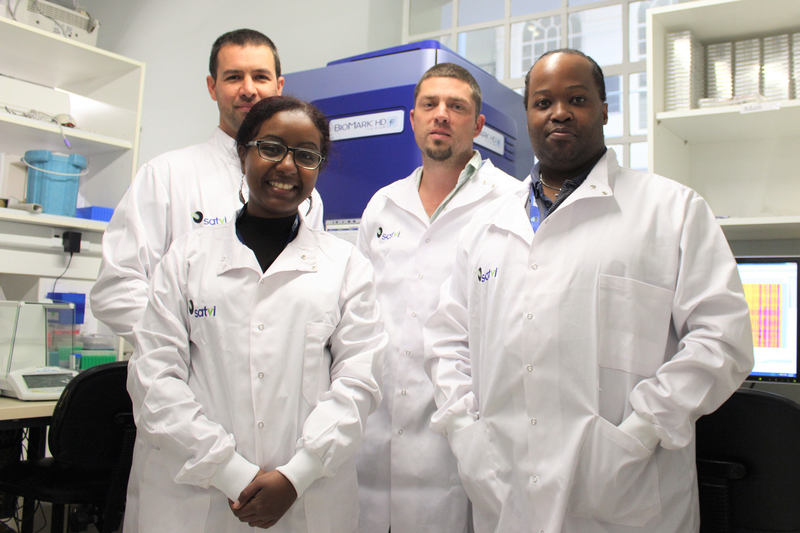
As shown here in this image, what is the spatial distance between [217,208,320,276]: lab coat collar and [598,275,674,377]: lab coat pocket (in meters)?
0.58

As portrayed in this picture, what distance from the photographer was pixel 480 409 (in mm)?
1233

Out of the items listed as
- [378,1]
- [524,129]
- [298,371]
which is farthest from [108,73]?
[298,371]

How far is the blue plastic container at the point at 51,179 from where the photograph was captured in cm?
278

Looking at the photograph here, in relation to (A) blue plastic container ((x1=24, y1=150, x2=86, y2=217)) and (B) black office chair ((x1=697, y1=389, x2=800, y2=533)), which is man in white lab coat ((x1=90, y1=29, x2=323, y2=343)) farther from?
(A) blue plastic container ((x1=24, y1=150, x2=86, y2=217))

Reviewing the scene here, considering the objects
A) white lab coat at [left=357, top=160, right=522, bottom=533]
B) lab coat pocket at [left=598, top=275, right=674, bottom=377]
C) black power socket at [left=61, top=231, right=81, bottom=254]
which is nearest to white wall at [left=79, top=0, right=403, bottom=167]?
black power socket at [left=61, top=231, right=81, bottom=254]

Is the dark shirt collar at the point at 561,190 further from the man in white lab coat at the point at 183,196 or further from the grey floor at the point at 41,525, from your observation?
the grey floor at the point at 41,525

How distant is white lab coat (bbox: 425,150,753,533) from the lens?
3.41 feet

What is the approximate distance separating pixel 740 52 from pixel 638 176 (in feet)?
4.01

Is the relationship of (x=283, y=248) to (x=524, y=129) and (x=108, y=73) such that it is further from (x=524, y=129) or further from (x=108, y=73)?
(x=108, y=73)

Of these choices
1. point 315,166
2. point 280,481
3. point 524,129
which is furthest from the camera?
point 524,129

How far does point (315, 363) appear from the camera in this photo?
3.84 ft

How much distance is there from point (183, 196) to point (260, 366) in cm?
65

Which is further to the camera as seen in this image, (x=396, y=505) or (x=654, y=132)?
(x=654, y=132)

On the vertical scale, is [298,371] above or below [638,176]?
below
